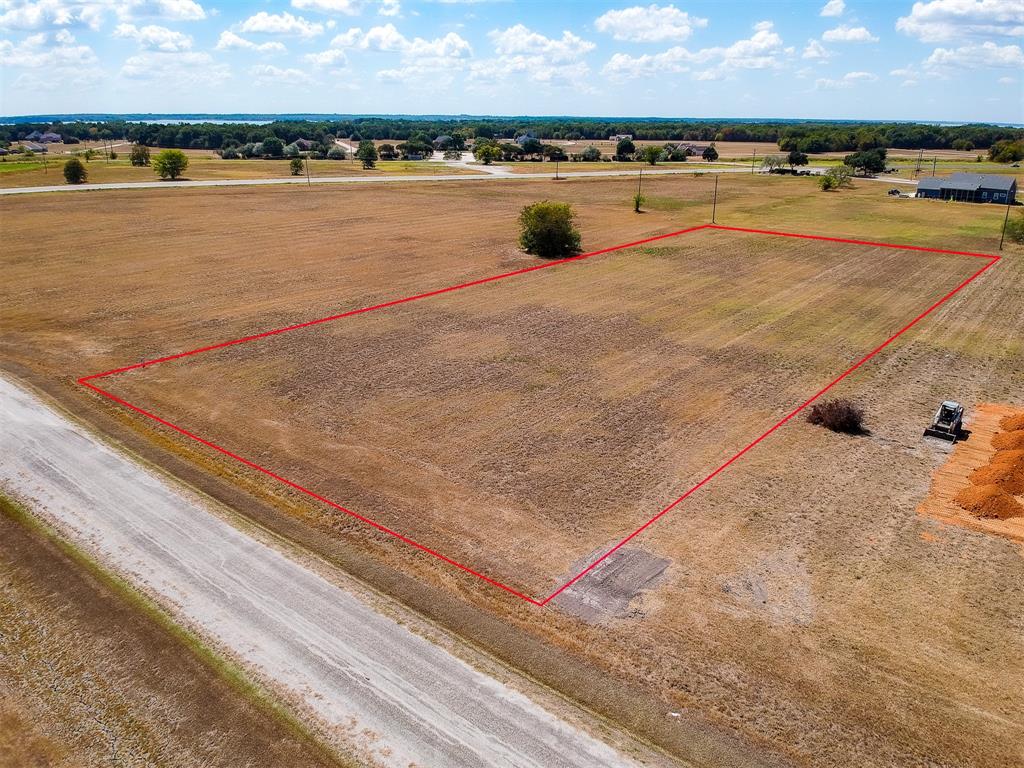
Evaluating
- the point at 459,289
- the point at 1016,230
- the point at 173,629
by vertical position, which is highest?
the point at 1016,230

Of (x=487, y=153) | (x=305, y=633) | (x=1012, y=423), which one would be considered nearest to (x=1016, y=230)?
(x=1012, y=423)

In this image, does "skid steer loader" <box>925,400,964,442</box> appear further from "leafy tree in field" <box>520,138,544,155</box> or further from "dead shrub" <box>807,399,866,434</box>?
"leafy tree in field" <box>520,138,544,155</box>

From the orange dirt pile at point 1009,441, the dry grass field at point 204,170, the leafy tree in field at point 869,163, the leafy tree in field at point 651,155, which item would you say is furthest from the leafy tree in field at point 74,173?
the leafy tree in field at point 869,163

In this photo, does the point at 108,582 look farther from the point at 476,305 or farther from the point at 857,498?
the point at 476,305

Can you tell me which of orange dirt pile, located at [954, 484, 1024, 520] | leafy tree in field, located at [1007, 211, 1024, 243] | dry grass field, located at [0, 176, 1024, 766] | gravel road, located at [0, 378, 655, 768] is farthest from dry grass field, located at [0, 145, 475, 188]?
orange dirt pile, located at [954, 484, 1024, 520]

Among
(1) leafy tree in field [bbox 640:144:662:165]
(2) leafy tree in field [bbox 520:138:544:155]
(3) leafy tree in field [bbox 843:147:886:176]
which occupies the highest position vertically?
(2) leafy tree in field [bbox 520:138:544:155]

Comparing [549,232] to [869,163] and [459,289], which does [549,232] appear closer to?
[459,289]

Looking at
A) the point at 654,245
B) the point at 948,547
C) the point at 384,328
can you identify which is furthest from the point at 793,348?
the point at 654,245
